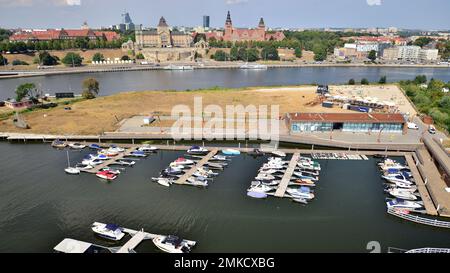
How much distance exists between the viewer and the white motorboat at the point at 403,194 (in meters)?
21.6

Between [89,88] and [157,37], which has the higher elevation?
[157,37]

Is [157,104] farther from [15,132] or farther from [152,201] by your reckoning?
[152,201]

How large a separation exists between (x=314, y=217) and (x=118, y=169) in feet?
51.4

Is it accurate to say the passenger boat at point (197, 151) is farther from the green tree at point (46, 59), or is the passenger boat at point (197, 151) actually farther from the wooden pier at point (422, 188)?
the green tree at point (46, 59)

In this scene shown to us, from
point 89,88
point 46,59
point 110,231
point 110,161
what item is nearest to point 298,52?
point 46,59

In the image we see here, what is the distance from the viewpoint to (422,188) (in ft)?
75.0

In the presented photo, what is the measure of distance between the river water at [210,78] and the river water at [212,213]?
4147 cm

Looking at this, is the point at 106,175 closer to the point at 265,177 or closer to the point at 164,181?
the point at 164,181

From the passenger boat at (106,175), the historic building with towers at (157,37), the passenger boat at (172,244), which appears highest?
the historic building with towers at (157,37)

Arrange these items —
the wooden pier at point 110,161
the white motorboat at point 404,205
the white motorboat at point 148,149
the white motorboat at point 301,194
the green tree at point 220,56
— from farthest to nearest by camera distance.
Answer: the green tree at point 220,56 → the white motorboat at point 148,149 → the wooden pier at point 110,161 → the white motorboat at point 301,194 → the white motorboat at point 404,205

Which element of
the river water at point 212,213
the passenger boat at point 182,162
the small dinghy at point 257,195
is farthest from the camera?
the passenger boat at point 182,162

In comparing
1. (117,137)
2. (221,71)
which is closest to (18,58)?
(221,71)

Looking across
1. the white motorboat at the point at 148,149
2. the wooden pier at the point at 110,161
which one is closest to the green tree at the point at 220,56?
the wooden pier at the point at 110,161

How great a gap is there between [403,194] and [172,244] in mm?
15351
